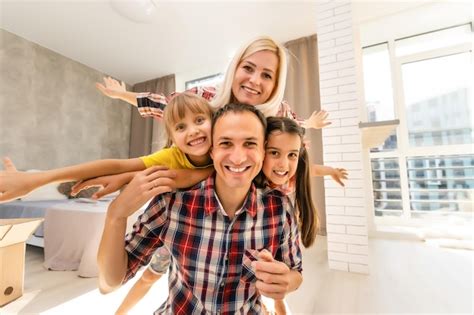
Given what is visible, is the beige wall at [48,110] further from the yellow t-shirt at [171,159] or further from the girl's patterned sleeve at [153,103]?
the yellow t-shirt at [171,159]

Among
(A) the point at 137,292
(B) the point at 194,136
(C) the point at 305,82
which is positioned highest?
(C) the point at 305,82

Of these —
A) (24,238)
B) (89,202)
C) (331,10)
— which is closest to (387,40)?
(331,10)

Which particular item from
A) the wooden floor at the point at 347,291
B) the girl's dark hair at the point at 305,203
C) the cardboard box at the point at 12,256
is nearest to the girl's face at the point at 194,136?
the girl's dark hair at the point at 305,203

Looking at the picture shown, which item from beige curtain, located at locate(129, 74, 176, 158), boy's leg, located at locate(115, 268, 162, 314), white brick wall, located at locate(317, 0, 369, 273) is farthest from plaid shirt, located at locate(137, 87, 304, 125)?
beige curtain, located at locate(129, 74, 176, 158)

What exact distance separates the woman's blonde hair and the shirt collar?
0.34 metres

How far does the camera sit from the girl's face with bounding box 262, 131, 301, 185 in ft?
2.48

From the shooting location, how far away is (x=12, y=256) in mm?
1550

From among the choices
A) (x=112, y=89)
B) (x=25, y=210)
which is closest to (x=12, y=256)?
(x=25, y=210)

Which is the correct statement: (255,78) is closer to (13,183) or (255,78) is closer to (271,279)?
(271,279)

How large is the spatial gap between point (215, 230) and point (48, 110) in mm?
4120

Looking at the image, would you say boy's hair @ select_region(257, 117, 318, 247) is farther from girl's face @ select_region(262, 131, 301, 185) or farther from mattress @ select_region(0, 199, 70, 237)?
mattress @ select_region(0, 199, 70, 237)

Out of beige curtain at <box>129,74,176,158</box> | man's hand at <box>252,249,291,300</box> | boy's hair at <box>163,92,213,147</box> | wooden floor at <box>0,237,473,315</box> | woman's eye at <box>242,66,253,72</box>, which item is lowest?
wooden floor at <box>0,237,473,315</box>

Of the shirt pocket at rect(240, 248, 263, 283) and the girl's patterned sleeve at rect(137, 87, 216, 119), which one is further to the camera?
→ the girl's patterned sleeve at rect(137, 87, 216, 119)

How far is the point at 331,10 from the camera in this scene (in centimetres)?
214
